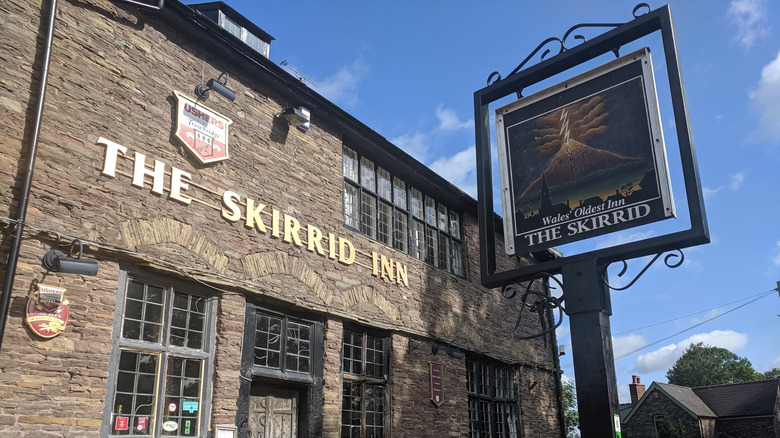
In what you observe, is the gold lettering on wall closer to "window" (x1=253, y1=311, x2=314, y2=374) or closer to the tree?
"window" (x1=253, y1=311, x2=314, y2=374)

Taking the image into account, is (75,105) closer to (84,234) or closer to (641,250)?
(84,234)

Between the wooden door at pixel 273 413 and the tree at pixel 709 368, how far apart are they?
58.7 m

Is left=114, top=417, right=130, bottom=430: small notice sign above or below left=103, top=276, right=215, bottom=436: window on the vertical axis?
below

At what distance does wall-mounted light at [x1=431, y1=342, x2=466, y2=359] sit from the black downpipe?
7619mm

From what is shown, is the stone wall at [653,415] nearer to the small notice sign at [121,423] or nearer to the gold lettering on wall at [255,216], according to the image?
the gold lettering on wall at [255,216]

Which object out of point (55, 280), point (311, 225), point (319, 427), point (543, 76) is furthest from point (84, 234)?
point (543, 76)

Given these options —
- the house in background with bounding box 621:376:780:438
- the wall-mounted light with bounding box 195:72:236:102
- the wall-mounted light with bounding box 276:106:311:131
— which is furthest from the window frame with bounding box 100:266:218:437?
the house in background with bounding box 621:376:780:438

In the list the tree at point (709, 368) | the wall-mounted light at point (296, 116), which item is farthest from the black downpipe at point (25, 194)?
the tree at point (709, 368)

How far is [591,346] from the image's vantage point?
→ 634cm

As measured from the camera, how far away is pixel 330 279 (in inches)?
397

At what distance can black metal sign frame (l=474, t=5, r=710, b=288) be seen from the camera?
6434 millimetres

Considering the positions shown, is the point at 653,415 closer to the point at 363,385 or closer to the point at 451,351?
the point at 451,351

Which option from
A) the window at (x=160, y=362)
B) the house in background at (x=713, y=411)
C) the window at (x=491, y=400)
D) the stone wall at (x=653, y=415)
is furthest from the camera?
the house in background at (x=713, y=411)

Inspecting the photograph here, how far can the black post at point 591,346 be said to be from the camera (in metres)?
6.17
